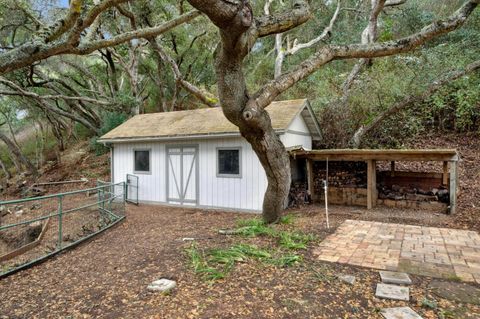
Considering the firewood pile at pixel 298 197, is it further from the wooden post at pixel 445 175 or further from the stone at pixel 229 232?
the wooden post at pixel 445 175

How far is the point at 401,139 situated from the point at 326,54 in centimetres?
822

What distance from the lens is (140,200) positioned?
10.7 meters

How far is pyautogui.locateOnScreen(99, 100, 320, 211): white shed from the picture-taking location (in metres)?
8.77

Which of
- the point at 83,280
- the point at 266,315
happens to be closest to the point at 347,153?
the point at 266,315

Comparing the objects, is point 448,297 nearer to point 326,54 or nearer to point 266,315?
point 266,315

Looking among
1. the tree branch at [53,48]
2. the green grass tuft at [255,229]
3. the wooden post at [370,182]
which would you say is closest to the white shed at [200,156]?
the green grass tuft at [255,229]

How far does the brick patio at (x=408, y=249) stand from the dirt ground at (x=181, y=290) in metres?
0.32

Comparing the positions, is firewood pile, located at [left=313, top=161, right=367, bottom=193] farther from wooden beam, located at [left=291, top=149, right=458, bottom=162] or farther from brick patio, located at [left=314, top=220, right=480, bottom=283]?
brick patio, located at [left=314, top=220, right=480, bottom=283]

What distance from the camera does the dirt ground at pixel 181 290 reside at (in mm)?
3182

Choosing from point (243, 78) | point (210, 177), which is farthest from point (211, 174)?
point (243, 78)

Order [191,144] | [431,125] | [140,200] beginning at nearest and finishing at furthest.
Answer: [191,144], [140,200], [431,125]

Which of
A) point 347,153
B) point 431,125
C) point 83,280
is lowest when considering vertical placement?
point 83,280

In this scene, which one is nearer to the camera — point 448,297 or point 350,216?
point 448,297

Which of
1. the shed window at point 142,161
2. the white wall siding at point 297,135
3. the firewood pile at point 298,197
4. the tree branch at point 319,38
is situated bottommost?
the firewood pile at point 298,197
